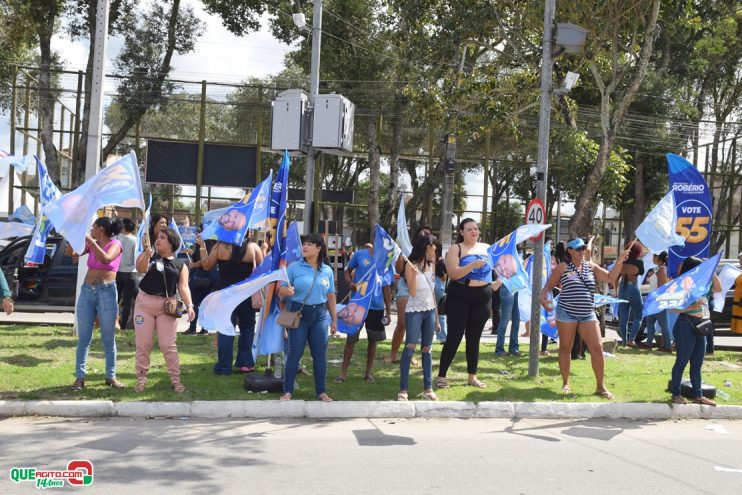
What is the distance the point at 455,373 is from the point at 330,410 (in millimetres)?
2595

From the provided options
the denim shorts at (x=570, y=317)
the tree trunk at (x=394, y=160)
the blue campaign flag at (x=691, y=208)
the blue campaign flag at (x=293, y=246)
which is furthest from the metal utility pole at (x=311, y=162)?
the tree trunk at (x=394, y=160)

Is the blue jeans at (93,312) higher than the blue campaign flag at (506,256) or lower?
lower

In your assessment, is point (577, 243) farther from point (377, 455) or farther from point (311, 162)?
point (311, 162)

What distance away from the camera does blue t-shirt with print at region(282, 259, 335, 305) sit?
7551mm

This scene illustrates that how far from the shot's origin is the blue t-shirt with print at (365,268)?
880 cm

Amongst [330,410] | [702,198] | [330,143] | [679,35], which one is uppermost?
[679,35]

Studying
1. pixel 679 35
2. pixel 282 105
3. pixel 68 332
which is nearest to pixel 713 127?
pixel 679 35

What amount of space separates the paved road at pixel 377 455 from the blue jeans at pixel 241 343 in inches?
69.3

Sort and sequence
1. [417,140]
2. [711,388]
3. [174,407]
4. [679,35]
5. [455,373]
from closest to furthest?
[174,407]
[711,388]
[455,373]
[679,35]
[417,140]

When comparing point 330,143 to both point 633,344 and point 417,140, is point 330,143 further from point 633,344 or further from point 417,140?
point 417,140

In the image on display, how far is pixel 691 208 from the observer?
9.81 m

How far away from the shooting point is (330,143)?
11.1 metres

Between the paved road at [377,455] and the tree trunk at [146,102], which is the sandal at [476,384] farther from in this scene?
the tree trunk at [146,102]

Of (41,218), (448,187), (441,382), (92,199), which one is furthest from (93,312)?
(448,187)
